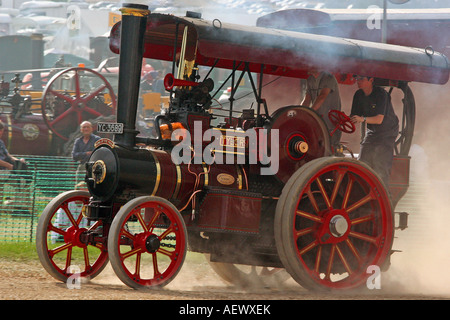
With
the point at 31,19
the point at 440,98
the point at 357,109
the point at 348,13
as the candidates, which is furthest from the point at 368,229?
the point at 31,19

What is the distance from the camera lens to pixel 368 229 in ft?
20.8

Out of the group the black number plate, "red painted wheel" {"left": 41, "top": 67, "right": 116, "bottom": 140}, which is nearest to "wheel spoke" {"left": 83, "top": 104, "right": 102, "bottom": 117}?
"red painted wheel" {"left": 41, "top": 67, "right": 116, "bottom": 140}

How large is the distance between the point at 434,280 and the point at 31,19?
836 inches

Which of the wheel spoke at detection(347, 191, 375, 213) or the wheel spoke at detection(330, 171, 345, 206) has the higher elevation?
the wheel spoke at detection(330, 171, 345, 206)

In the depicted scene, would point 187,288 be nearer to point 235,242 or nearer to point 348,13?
point 235,242

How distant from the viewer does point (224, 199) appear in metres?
5.71

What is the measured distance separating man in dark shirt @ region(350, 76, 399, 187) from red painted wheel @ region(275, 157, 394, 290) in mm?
445

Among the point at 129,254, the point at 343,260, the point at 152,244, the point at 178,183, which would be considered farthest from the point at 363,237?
the point at 129,254

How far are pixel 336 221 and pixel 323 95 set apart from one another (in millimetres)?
1096

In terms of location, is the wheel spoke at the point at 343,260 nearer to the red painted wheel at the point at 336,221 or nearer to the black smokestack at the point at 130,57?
the red painted wheel at the point at 336,221

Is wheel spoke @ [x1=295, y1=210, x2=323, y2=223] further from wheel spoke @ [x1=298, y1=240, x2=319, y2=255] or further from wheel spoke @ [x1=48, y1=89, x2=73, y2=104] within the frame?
wheel spoke @ [x1=48, y1=89, x2=73, y2=104]

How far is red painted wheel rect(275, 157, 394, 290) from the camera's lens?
19.1 feet

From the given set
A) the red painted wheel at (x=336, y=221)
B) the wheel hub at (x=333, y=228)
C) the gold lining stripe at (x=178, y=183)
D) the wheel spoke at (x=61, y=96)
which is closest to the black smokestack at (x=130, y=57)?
the gold lining stripe at (x=178, y=183)

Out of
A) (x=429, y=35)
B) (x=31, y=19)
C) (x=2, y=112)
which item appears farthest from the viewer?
(x=31, y=19)
